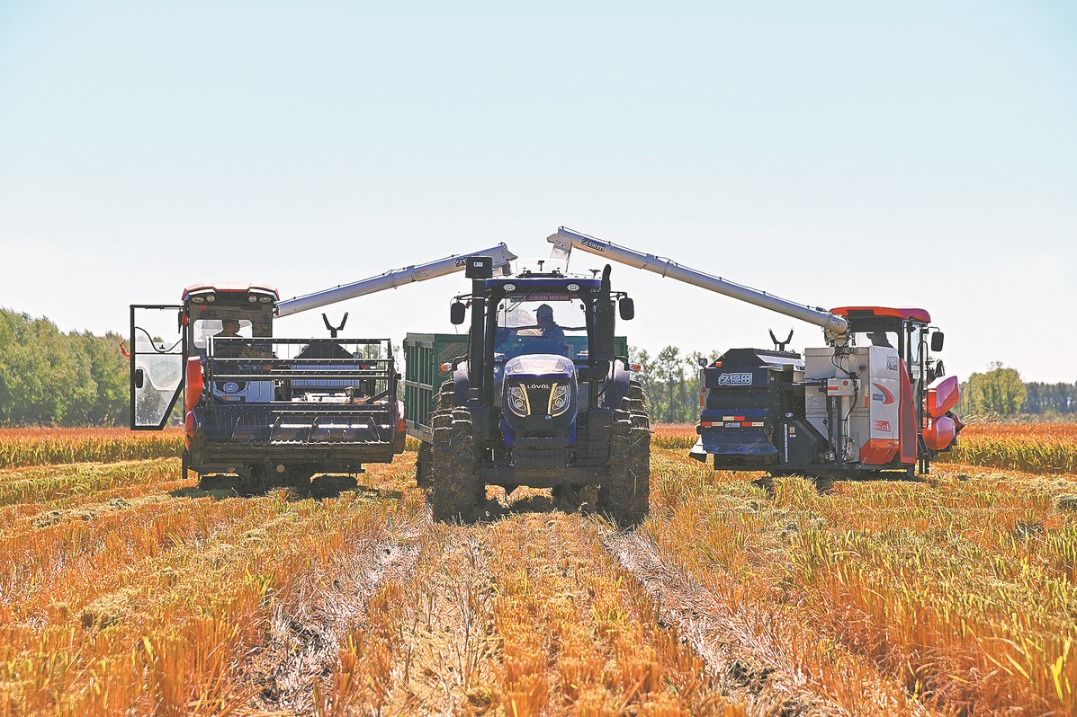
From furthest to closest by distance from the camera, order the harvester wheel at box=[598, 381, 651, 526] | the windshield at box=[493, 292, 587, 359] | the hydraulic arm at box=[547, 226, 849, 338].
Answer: the hydraulic arm at box=[547, 226, 849, 338] < the windshield at box=[493, 292, 587, 359] < the harvester wheel at box=[598, 381, 651, 526]

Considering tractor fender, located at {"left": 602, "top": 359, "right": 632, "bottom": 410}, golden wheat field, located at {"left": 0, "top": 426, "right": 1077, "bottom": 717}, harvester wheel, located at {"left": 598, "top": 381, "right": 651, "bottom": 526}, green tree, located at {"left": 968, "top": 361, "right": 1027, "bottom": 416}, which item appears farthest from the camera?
green tree, located at {"left": 968, "top": 361, "right": 1027, "bottom": 416}

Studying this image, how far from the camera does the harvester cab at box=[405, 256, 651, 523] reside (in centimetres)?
1015

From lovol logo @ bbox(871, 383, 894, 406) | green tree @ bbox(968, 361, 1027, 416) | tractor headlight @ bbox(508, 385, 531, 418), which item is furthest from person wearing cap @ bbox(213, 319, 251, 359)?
green tree @ bbox(968, 361, 1027, 416)

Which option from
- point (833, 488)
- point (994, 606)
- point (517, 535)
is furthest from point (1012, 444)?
point (994, 606)

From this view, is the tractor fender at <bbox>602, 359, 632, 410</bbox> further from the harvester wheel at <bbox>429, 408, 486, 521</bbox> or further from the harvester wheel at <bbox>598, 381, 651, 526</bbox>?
the harvester wheel at <bbox>429, 408, 486, 521</bbox>

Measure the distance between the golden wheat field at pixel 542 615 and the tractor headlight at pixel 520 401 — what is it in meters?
1.15

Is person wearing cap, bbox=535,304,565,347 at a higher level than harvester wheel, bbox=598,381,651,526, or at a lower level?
higher

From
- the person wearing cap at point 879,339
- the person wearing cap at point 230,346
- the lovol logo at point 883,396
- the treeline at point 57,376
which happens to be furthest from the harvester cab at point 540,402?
the treeline at point 57,376

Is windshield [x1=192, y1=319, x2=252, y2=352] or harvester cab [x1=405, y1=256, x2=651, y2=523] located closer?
harvester cab [x1=405, y1=256, x2=651, y2=523]

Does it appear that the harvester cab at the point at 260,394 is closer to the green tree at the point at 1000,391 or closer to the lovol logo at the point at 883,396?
the lovol logo at the point at 883,396

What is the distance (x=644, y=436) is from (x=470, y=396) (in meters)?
1.92

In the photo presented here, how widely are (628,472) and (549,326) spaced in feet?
6.46

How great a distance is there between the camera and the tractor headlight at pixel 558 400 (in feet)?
33.2

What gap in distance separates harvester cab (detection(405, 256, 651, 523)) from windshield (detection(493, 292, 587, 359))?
1 centimetres
